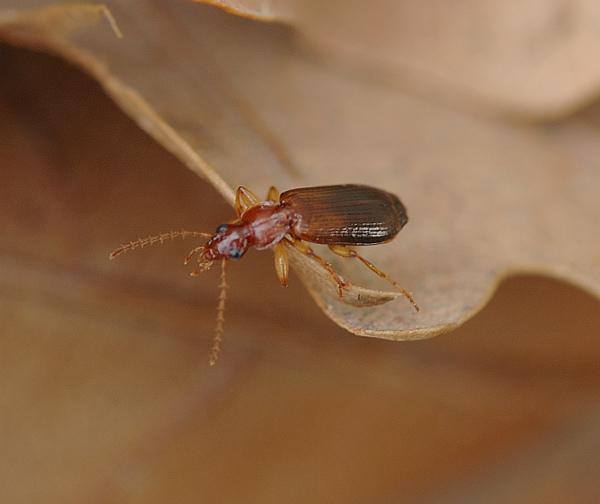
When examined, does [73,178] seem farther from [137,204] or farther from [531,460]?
[531,460]

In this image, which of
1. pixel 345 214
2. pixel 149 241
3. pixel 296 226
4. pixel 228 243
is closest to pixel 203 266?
pixel 228 243

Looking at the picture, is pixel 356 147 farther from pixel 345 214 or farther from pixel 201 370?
pixel 201 370

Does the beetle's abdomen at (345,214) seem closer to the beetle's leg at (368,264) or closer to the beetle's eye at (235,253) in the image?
the beetle's leg at (368,264)

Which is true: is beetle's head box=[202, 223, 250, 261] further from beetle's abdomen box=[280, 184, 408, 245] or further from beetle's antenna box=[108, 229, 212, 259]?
beetle's abdomen box=[280, 184, 408, 245]

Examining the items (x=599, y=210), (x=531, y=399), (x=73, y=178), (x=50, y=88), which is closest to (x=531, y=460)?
(x=531, y=399)

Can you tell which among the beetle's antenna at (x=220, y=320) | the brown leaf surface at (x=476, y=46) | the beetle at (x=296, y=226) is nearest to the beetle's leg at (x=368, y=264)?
the beetle at (x=296, y=226)

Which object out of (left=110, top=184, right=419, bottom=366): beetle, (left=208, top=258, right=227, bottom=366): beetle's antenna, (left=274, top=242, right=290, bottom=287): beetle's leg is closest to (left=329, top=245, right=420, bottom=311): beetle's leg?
(left=110, top=184, right=419, bottom=366): beetle
